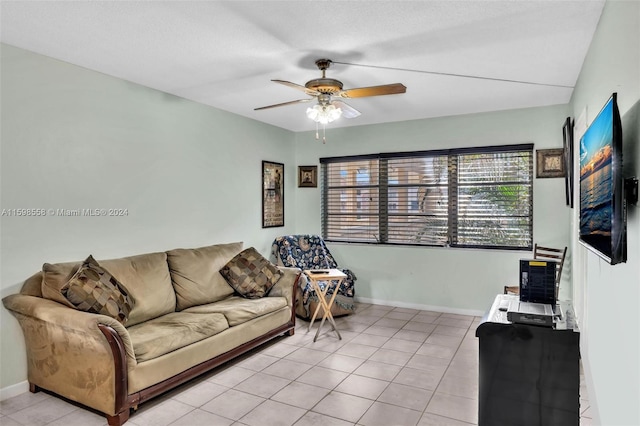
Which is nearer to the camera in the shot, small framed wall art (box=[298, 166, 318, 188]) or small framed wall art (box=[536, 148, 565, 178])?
small framed wall art (box=[536, 148, 565, 178])

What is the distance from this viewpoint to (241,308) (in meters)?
3.71

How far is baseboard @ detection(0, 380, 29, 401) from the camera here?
2.92 metres

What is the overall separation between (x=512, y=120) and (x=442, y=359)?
9.44 feet

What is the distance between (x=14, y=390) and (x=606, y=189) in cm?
385

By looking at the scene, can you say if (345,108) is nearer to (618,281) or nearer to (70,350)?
(618,281)

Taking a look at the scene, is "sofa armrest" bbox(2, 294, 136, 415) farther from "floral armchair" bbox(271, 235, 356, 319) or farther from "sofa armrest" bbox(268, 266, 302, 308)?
"floral armchair" bbox(271, 235, 356, 319)

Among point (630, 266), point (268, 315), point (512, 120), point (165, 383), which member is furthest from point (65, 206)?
point (512, 120)

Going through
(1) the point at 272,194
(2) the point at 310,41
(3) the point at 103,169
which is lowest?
(1) the point at 272,194

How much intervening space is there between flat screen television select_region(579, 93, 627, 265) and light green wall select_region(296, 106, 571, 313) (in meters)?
2.71

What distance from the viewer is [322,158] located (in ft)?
19.8

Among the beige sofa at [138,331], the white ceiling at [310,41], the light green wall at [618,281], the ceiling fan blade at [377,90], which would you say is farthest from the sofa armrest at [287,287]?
the light green wall at [618,281]

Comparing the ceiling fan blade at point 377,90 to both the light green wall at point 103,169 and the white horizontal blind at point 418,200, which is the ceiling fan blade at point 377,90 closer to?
the light green wall at point 103,169

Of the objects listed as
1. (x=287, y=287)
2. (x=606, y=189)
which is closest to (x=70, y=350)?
(x=287, y=287)

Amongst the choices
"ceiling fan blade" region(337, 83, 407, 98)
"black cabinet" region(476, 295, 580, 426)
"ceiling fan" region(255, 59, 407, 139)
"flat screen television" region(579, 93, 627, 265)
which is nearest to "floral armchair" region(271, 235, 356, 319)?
"ceiling fan" region(255, 59, 407, 139)
